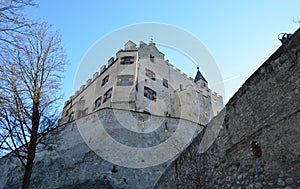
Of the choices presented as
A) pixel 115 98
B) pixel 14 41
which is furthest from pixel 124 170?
pixel 14 41

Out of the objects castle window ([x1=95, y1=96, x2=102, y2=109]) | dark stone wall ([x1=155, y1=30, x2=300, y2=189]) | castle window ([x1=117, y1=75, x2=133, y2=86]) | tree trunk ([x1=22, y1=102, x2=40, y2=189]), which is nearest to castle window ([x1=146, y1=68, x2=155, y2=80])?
castle window ([x1=117, y1=75, x2=133, y2=86])

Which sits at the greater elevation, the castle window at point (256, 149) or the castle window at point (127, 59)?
the castle window at point (127, 59)

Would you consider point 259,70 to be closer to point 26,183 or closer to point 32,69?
point 26,183

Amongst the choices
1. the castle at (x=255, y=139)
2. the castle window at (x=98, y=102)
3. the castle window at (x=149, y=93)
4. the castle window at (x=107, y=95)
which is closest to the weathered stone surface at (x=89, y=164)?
the castle at (x=255, y=139)

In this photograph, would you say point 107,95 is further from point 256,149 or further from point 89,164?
point 256,149

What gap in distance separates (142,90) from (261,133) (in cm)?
1864

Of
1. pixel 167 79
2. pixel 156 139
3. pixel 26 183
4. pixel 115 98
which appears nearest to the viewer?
pixel 26 183

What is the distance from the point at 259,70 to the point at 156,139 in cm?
1207

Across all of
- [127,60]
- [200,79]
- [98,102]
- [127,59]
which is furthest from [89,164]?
[200,79]

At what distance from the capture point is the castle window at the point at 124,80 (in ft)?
75.8

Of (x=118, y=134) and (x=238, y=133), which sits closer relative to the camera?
(x=238, y=133)

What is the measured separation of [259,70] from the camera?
5.53 metres

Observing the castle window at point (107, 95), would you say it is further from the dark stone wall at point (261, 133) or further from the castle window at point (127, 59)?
the dark stone wall at point (261, 133)

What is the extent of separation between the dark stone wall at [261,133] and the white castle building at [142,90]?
14.5 m
